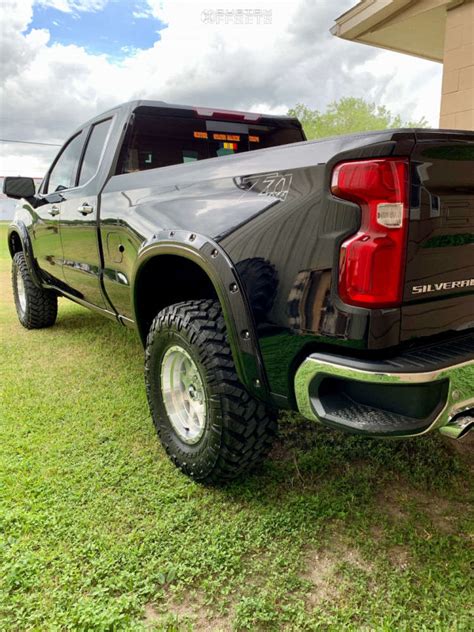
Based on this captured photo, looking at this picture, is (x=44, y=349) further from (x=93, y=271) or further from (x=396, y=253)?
(x=396, y=253)

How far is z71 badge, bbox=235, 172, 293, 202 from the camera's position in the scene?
72.2 inches

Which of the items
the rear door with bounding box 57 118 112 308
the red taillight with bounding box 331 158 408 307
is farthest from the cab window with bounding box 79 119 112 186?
the red taillight with bounding box 331 158 408 307

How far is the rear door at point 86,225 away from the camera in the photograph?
3.38m

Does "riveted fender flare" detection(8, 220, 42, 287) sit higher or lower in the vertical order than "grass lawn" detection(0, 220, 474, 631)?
higher

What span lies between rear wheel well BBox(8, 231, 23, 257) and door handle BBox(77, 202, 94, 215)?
220cm

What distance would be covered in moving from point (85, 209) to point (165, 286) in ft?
3.26

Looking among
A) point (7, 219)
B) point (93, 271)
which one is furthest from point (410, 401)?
point (7, 219)

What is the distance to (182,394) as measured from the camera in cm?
265

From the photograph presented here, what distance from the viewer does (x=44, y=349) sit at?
4.71 m

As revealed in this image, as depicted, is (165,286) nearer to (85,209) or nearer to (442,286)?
(85,209)

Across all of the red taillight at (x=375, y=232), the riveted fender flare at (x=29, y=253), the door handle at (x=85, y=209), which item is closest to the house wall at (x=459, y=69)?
the door handle at (x=85, y=209)

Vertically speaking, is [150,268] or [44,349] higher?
[150,268]

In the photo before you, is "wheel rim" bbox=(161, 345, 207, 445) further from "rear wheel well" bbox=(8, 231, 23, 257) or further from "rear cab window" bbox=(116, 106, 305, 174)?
"rear wheel well" bbox=(8, 231, 23, 257)

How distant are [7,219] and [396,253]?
49.9 meters
